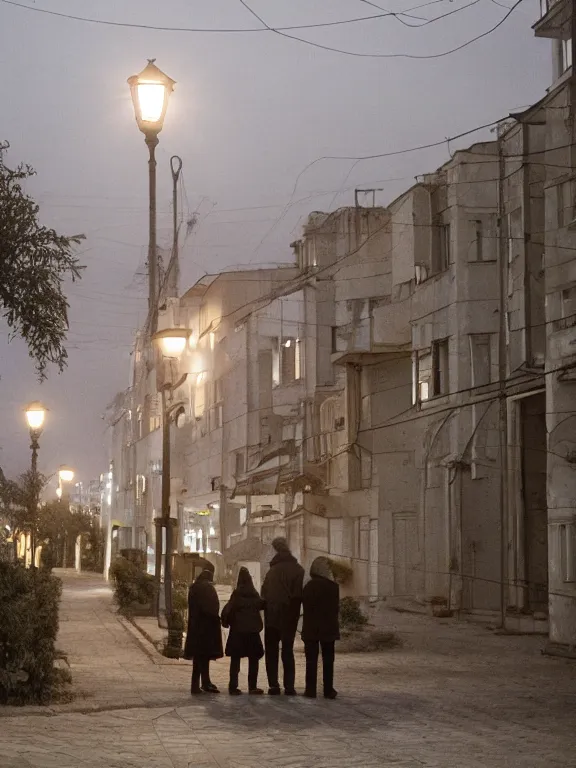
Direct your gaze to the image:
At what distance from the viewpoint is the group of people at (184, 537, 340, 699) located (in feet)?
49.6

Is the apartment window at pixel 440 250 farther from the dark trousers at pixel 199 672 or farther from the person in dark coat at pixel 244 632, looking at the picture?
the dark trousers at pixel 199 672

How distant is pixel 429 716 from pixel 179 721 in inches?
103

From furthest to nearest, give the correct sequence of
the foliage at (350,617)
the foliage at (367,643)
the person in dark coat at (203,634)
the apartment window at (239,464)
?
the apartment window at (239,464) < the foliage at (350,617) < the foliage at (367,643) < the person in dark coat at (203,634)

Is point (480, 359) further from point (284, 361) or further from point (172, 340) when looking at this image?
point (284, 361)

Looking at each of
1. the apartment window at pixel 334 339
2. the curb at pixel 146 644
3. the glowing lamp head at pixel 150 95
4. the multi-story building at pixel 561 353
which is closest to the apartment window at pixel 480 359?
the multi-story building at pixel 561 353

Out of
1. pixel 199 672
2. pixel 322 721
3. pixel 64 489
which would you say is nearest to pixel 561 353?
pixel 199 672

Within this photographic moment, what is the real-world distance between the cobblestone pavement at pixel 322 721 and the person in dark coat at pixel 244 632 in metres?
0.59

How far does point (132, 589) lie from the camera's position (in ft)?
117

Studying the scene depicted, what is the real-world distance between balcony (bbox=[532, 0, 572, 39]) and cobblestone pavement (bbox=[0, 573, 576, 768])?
14.0 metres

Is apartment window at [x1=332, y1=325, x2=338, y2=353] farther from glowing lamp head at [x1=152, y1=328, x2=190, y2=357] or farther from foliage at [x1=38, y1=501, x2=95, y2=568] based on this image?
foliage at [x1=38, y1=501, x2=95, y2=568]

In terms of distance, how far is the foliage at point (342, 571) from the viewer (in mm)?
41234

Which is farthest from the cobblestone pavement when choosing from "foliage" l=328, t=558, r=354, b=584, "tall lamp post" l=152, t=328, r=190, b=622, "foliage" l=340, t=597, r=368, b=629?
"foliage" l=328, t=558, r=354, b=584

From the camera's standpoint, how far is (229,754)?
10656mm

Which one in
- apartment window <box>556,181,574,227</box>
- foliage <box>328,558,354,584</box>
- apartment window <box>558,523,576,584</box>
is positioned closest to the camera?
apartment window <box>558,523,576,584</box>
